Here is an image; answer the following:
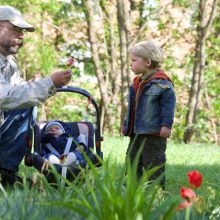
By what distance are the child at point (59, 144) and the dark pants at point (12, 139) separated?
0.24 meters

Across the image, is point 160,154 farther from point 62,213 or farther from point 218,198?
point 62,213

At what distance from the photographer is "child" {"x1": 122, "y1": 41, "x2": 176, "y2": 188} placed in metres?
5.84

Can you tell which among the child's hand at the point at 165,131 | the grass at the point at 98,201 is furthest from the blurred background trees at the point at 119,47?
the grass at the point at 98,201

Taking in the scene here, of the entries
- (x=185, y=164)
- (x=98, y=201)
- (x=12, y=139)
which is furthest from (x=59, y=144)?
(x=185, y=164)

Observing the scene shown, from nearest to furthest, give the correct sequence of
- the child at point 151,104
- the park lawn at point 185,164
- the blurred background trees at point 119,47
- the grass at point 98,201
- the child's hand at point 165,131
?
the grass at point 98,201 < the child's hand at point 165,131 < the child at point 151,104 < the park lawn at point 185,164 < the blurred background trees at point 119,47

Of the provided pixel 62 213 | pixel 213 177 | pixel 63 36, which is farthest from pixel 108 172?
pixel 63 36

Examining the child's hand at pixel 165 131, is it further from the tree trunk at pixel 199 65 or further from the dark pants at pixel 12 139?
the tree trunk at pixel 199 65

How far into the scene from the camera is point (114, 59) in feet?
77.4

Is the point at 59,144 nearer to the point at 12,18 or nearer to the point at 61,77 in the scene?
the point at 61,77

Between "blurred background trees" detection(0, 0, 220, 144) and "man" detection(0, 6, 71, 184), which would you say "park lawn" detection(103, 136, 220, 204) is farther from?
"blurred background trees" detection(0, 0, 220, 144)

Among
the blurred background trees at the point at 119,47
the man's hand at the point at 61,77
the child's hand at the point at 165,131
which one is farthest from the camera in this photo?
the blurred background trees at the point at 119,47

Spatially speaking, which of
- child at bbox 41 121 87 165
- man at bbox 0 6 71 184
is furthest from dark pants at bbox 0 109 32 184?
child at bbox 41 121 87 165

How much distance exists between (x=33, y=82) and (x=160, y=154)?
1.58 m

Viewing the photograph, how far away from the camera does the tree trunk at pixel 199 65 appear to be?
1772cm
